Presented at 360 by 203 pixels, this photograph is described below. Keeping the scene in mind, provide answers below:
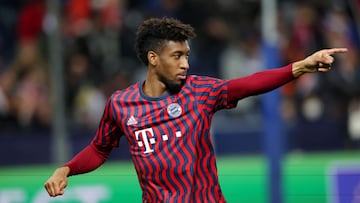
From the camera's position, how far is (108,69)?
44.0 feet

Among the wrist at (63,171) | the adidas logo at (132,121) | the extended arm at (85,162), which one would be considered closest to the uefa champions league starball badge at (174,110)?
the adidas logo at (132,121)

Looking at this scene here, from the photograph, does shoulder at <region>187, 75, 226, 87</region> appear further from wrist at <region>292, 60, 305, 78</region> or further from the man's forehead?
wrist at <region>292, 60, 305, 78</region>

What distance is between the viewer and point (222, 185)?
8.94 meters

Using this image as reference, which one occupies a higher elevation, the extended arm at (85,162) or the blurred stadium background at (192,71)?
the blurred stadium background at (192,71)

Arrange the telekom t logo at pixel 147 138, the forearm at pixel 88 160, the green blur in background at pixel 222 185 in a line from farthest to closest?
the green blur in background at pixel 222 185 < the forearm at pixel 88 160 < the telekom t logo at pixel 147 138

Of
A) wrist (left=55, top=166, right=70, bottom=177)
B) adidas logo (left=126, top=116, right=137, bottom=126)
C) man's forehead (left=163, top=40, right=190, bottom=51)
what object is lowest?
wrist (left=55, top=166, right=70, bottom=177)

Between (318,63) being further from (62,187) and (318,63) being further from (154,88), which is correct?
(62,187)

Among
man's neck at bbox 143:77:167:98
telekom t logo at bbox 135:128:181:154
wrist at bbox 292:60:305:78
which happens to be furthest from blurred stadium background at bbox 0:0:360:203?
wrist at bbox 292:60:305:78

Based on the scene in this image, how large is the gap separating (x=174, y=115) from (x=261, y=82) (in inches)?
21.4

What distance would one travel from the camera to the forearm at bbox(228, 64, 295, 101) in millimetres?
6086

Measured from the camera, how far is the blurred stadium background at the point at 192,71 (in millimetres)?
12438

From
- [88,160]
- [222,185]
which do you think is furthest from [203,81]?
[222,185]

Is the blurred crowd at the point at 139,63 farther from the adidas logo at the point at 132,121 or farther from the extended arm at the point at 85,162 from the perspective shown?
the adidas logo at the point at 132,121

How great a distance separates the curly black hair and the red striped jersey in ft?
0.87
